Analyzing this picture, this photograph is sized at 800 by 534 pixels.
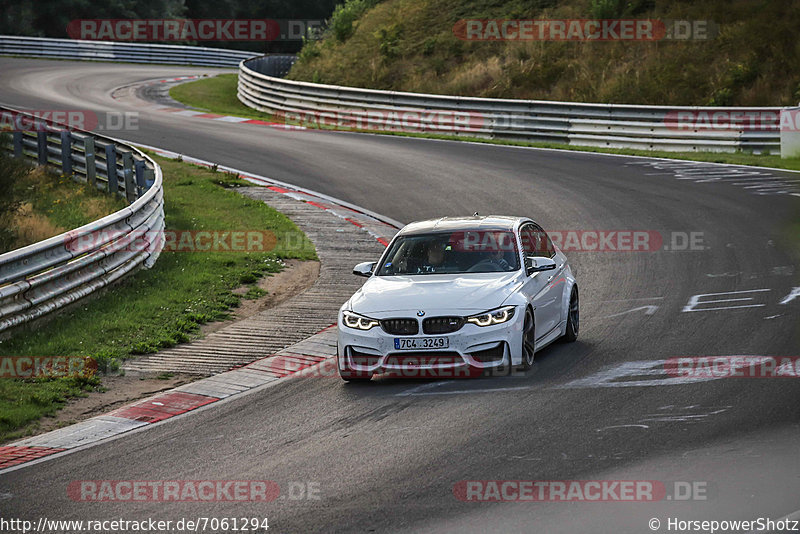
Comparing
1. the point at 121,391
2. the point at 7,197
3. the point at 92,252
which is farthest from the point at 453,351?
the point at 7,197

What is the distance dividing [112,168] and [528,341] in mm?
13030

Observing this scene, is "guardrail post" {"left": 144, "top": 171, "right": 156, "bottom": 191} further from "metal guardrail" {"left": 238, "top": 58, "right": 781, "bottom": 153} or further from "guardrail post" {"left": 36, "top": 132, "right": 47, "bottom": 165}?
"metal guardrail" {"left": 238, "top": 58, "right": 781, "bottom": 153}

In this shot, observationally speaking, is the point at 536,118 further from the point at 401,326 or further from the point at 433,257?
the point at 401,326

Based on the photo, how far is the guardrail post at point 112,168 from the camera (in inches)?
832

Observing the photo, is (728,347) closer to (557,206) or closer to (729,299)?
(729,299)

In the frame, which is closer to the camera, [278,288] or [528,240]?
[528,240]

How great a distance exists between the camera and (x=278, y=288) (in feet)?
50.9

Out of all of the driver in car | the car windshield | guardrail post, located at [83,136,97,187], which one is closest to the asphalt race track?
the car windshield

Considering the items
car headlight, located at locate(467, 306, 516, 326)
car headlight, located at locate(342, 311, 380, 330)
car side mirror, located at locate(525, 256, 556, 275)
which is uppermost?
car side mirror, located at locate(525, 256, 556, 275)

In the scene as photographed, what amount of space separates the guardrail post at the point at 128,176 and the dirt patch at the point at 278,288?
470 cm

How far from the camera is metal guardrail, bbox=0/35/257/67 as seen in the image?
55125mm

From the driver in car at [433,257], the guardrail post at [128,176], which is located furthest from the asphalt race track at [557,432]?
the guardrail post at [128,176]

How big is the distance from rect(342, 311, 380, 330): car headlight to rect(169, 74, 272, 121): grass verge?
85.4 ft

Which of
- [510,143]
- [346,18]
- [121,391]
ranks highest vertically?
[346,18]
